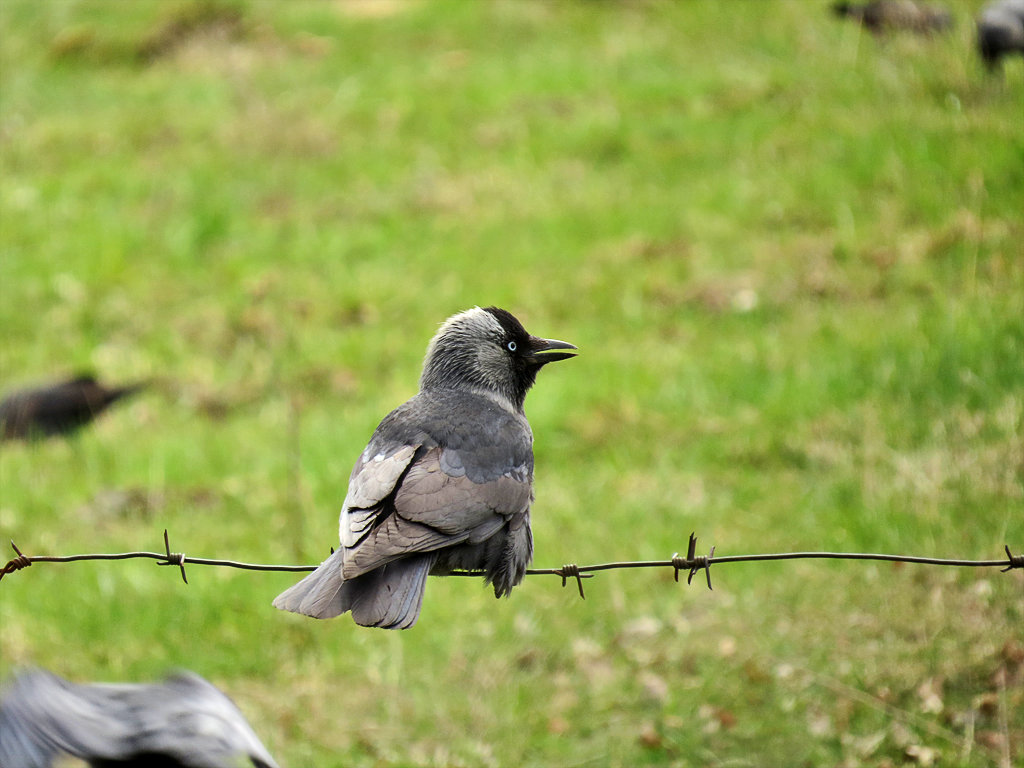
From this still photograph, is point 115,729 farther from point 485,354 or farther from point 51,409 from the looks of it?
point 51,409

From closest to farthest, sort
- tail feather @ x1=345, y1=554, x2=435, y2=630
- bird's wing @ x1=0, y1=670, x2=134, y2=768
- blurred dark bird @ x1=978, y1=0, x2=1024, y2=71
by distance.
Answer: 1. bird's wing @ x1=0, y1=670, x2=134, y2=768
2. tail feather @ x1=345, y1=554, x2=435, y2=630
3. blurred dark bird @ x1=978, y1=0, x2=1024, y2=71

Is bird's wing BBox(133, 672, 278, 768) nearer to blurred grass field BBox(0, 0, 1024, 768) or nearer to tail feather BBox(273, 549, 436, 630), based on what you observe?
tail feather BBox(273, 549, 436, 630)

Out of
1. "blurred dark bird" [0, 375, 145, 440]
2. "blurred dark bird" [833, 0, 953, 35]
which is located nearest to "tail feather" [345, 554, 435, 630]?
"blurred dark bird" [0, 375, 145, 440]

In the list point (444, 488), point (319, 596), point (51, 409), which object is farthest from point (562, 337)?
point (319, 596)

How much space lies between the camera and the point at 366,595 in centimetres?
343

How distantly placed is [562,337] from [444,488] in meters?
4.98

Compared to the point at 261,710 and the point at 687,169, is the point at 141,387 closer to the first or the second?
the point at 261,710

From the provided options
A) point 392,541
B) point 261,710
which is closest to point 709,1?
point 261,710

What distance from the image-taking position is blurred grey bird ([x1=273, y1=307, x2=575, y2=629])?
3.43m

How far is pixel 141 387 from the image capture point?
893 centimetres

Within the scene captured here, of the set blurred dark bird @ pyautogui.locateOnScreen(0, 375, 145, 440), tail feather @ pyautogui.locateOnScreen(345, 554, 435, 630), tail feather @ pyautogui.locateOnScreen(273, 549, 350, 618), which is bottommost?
blurred dark bird @ pyautogui.locateOnScreen(0, 375, 145, 440)

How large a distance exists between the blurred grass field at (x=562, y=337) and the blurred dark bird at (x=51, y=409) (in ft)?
0.53

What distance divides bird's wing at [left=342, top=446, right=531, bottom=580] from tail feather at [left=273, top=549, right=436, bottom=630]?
0.21ft

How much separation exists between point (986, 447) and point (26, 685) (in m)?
5.15
